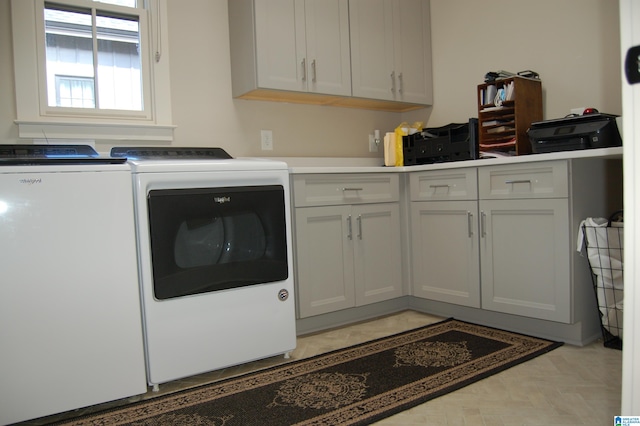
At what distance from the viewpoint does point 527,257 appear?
237cm

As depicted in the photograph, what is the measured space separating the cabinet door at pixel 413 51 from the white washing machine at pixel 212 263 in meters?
1.47

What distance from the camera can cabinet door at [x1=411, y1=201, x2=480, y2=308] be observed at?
260 centimetres

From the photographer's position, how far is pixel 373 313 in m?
2.85

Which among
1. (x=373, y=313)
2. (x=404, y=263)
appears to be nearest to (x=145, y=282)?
(x=373, y=313)

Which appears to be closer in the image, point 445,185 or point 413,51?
point 445,185

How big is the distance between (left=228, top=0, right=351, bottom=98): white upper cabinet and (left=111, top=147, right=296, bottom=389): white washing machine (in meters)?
0.77

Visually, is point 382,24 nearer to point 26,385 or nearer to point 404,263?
point 404,263

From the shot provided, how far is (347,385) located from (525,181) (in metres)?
1.28

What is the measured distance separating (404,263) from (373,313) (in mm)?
364

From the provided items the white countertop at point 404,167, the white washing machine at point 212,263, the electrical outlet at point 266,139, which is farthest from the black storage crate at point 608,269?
the electrical outlet at point 266,139

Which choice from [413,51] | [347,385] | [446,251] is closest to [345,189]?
[446,251]

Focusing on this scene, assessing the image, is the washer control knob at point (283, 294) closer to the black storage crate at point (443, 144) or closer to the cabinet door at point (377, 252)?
the cabinet door at point (377, 252)

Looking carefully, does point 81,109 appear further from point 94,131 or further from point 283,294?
point 283,294

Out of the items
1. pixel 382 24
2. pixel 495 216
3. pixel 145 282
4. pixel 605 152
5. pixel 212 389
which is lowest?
pixel 212 389
